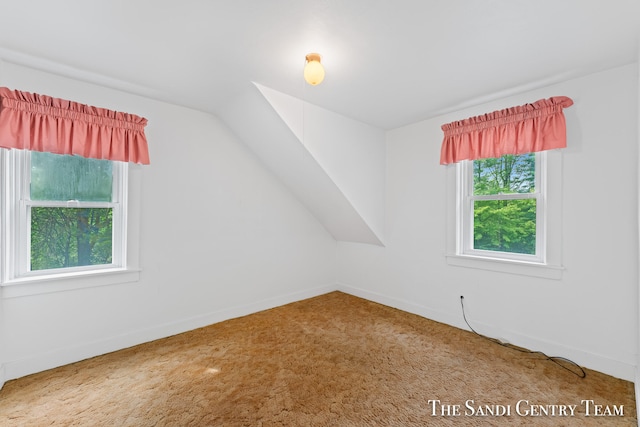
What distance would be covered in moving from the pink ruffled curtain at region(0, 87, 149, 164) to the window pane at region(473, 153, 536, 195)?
10.4ft

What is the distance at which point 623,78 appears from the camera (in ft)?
6.76

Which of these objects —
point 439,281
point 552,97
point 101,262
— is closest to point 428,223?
point 439,281

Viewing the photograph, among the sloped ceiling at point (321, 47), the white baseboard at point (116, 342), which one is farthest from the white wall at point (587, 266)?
Result: the white baseboard at point (116, 342)

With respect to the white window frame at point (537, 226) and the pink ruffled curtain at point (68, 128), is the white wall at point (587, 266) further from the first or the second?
the pink ruffled curtain at point (68, 128)

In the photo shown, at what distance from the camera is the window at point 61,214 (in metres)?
2.07

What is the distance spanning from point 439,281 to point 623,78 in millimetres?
2196

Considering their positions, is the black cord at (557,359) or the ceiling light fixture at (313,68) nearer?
the ceiling light fixture at (313,68)

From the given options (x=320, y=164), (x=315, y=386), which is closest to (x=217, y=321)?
(x=315, y=386)

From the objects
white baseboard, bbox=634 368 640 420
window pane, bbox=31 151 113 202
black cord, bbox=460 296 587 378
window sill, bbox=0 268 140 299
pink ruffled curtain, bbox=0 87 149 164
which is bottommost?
black cord, bbox=460 296 587 378

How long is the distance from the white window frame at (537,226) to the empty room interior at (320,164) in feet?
0.05

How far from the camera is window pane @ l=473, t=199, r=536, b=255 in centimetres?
257

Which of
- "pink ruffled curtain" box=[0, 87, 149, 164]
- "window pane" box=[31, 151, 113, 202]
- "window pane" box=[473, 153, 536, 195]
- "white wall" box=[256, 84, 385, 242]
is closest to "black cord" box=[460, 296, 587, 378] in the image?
"window pane" box=[473, 153, 536, 195]

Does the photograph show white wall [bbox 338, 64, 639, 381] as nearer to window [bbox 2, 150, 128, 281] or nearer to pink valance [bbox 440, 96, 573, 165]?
pink valance [bbox 440, 96, 573, 165]

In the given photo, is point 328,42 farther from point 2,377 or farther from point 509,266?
point 2,377
